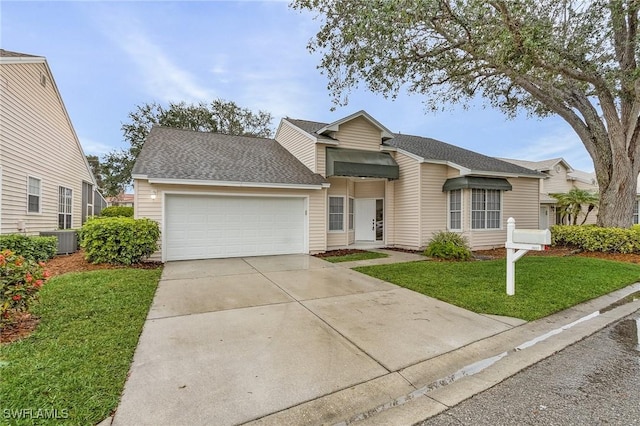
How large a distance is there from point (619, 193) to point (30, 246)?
1941 cm

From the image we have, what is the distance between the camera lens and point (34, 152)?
10.1 metres

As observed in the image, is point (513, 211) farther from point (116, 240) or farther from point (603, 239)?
point (116, 240)

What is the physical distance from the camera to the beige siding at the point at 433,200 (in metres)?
12.0

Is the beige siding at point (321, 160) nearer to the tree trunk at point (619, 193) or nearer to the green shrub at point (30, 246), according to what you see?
the green shrub at point (30, 246)

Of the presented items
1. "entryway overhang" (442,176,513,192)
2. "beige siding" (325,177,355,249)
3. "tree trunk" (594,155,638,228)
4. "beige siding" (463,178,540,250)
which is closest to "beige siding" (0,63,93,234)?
"beige siding" (325,177,355,249)

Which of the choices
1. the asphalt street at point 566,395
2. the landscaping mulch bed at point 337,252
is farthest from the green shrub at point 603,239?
the asphalt street at point 566,395

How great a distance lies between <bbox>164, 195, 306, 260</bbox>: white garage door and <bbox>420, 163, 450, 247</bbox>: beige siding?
4.88 meters

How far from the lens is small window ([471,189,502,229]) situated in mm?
12037

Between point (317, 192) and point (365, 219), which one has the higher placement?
point (317, 192)

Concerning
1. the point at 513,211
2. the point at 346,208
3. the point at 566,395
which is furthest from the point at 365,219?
the point at 566,395

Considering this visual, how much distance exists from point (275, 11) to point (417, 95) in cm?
641

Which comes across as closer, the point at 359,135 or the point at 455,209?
the point at 455,209

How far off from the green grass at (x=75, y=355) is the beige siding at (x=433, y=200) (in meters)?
9.87

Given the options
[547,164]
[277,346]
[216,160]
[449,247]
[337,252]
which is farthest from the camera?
[547,164]
